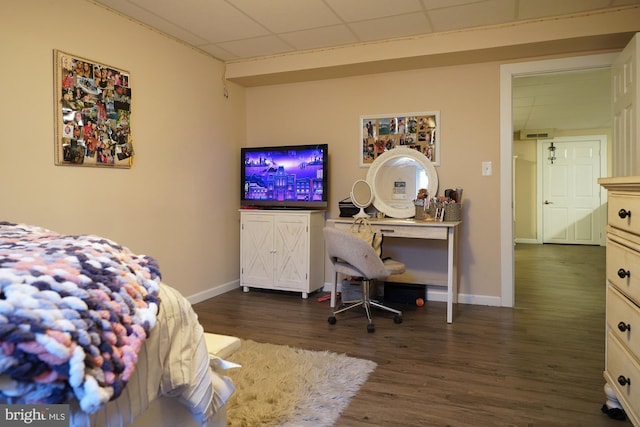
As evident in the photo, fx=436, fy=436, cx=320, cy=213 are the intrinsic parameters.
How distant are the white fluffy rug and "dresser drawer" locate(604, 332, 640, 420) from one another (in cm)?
116

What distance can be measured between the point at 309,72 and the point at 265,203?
1.38 meters

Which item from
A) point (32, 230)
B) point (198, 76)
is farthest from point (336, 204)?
point (32, 230)

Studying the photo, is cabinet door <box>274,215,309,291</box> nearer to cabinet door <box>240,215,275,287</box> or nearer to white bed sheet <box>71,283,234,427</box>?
cabinet door <box>240,215,275,287</box>

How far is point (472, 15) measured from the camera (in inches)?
130

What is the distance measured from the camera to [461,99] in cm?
401

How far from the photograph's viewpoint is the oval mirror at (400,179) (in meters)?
4.10

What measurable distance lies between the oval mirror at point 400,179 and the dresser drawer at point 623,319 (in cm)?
221

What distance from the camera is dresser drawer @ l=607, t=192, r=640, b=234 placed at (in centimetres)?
162

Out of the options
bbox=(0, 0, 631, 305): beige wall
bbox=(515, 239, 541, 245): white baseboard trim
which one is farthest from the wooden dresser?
bbox=(515, 239, 541, 245): white baseboard trim

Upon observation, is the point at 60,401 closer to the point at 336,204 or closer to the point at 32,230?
the point at 32,230

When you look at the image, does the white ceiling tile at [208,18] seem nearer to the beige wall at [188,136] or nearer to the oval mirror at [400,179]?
the beige wall at [188,136]

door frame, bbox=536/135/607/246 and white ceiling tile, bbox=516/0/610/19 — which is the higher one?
white ceiling tile, bbox=516/0/610/19

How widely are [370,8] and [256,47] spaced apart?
1264mm

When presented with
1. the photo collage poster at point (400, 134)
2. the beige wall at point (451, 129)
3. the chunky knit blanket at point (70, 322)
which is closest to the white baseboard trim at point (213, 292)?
the beige wall at point (451, 129)
